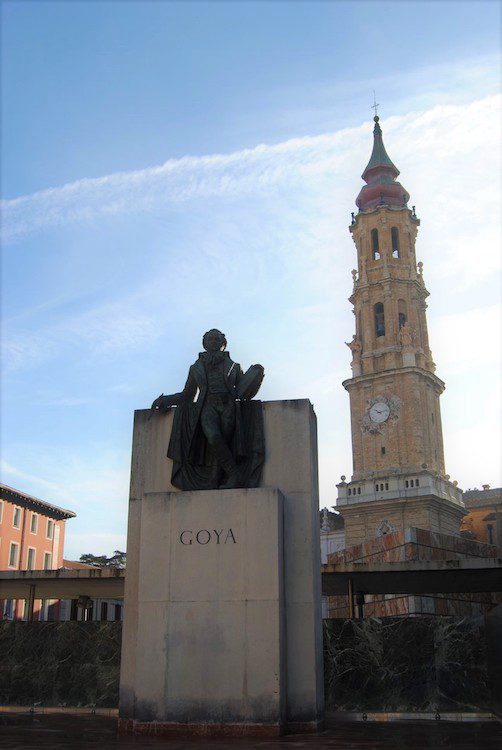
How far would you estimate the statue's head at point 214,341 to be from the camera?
12.0 m

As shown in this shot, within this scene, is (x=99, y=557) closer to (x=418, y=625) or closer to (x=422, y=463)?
(x=422, y=463)

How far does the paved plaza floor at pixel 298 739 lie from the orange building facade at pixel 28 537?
43573 mm

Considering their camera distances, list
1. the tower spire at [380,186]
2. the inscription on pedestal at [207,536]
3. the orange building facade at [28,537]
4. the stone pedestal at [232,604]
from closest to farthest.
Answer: the stone pedestal at [232,604]
the inscription on pedestal at [207,536]
the orange building facade at [28,537]
the tower spire at [380,186]

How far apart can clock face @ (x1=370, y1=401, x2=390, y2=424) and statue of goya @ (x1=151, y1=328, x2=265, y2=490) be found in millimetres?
60856

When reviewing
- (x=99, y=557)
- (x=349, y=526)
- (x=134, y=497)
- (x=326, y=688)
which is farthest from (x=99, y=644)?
(x=99, y=557)

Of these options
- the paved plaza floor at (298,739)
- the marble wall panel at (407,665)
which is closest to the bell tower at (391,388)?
the marble wall panel at (407,665)

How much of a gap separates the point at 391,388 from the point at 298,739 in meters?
64.2

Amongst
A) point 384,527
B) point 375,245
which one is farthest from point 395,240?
point 384,527

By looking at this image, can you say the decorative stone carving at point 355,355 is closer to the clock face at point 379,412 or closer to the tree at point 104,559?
the clock face at point 379,412

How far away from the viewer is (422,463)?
6862cm

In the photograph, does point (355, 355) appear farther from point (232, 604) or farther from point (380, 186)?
point (232, 604)

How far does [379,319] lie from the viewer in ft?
252

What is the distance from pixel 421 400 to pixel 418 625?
57872 mm

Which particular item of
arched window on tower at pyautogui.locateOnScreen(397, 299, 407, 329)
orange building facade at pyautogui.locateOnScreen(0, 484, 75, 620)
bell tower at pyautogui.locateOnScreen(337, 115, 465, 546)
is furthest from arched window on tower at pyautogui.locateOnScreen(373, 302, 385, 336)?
orange building facade at pyautogui.locateOnScreen(0, 484, 75, 620)
